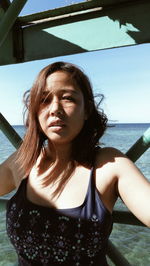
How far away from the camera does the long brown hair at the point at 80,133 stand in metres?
1.57

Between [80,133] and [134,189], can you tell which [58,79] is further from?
[134,189]

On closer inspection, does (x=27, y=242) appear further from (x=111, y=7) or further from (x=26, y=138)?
(x=111, y=7)

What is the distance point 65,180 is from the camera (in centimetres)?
153

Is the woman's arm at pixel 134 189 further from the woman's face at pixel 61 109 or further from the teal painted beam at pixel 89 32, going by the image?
the teal painted beam at pixel 89 32

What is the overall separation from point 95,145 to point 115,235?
8404 mm

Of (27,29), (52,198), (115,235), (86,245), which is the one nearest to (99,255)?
(86,245)

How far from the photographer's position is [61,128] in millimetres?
1473

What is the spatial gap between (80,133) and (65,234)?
565mm

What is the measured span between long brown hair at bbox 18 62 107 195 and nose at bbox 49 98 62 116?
9 cm

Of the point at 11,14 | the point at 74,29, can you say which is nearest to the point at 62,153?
the point at 11,14

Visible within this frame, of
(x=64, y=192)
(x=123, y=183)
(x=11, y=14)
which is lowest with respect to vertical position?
(x=64, y=192)

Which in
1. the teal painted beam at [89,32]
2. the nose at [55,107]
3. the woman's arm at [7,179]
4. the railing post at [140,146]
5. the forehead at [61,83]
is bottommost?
the woman's arm at [7,179]

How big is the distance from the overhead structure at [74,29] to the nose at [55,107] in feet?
1.57

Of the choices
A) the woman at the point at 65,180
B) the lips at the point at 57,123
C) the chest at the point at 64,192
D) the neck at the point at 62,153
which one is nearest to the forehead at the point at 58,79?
the woman at the point at 65,180
